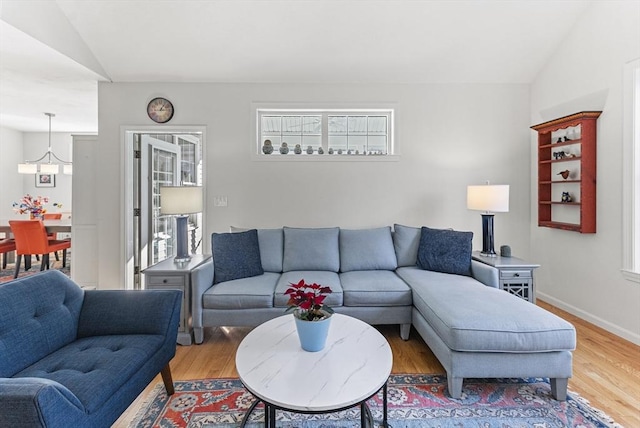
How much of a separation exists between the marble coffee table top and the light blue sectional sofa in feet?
2.01

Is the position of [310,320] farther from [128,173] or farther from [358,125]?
[128,173]

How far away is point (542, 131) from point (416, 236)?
5.99 ft

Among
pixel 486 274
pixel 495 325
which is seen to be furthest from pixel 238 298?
pixel 486 274

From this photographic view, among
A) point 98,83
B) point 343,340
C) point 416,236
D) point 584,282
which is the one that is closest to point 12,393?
point 343,340

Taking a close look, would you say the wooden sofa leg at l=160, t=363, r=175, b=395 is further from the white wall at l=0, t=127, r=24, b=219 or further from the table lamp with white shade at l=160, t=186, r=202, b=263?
the white wall at l=0, t=127, r=24, b=219

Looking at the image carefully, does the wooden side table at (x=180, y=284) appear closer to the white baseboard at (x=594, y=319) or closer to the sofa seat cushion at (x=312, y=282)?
the sofa seat cushion at (x=312, y=282)

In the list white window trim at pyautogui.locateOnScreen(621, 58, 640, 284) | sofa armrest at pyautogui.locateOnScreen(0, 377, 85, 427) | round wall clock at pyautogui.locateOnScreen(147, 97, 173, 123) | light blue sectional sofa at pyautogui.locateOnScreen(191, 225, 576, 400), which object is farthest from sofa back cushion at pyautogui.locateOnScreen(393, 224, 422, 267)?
round wall clock at pyautogui.locateOnScreen(147, 97, 173, 123)

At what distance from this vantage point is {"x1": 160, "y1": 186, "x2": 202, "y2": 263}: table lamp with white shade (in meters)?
2.92

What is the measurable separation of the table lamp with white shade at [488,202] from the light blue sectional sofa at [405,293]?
322 mm

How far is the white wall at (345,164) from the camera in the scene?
3639 mm

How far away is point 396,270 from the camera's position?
3123 mm

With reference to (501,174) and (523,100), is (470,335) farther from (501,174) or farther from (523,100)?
(523,100)

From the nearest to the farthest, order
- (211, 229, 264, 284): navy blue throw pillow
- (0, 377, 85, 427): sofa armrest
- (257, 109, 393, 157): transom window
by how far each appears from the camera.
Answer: (0, 377, 85, 427): sofa armrest → (211, 229, 264, 284): navy blue throw pillow → (257, 109, 393, 157): transom window

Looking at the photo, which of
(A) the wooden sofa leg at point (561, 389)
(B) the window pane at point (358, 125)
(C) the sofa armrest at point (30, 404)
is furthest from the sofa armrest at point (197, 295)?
(A) the wooden sofa leg at point (561, 389)
